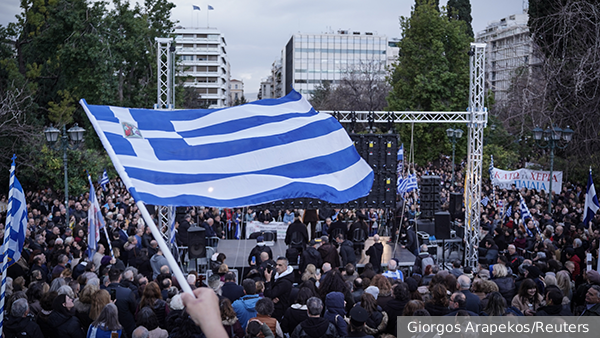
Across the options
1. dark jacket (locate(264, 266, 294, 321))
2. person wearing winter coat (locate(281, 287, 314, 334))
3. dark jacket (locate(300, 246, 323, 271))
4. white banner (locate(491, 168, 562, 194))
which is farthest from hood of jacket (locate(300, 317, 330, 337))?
white banner (locate(491, 168, 562, 194))

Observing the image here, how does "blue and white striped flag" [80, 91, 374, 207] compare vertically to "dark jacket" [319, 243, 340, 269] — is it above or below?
above

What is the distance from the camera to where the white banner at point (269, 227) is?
17.7 metres

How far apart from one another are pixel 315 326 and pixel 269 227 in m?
12.2

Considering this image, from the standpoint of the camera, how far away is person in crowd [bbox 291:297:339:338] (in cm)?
554

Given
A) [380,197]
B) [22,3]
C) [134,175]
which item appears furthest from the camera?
[22,3]

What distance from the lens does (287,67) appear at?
11706 cm

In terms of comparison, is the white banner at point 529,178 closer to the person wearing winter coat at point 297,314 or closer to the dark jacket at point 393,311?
the dark jacket at point 393,311

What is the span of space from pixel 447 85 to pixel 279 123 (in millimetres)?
29424

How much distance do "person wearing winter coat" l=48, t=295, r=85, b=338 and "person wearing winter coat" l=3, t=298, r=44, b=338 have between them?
19 centimetres

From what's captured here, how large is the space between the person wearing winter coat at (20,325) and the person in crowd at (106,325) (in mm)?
719

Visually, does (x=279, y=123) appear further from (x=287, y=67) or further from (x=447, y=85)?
(x=287, y=67)

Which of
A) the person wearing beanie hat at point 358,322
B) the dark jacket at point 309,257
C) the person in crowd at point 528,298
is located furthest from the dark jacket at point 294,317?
the dark jacket at point 309,257

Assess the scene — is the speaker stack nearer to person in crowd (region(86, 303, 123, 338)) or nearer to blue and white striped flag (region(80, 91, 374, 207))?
blue and white striped flag (region(80, 91, 374, 207))

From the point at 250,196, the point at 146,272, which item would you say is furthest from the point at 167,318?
the point at 146,272
